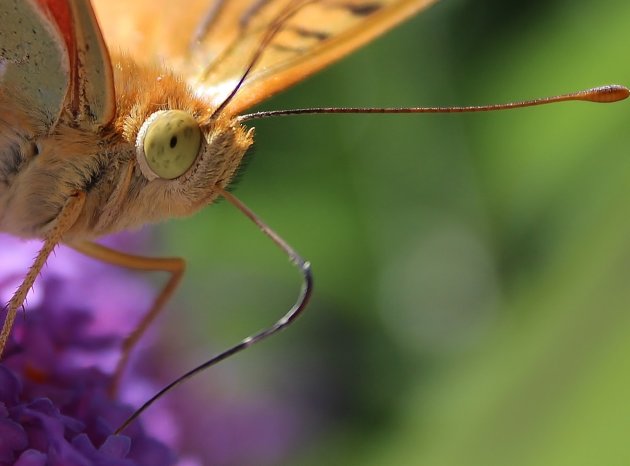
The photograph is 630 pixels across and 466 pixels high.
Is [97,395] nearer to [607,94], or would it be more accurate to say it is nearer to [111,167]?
[111,167]

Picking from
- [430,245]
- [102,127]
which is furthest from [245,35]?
[430,245]

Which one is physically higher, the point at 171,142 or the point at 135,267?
the point at 171,142

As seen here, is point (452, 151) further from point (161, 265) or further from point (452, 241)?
point (161, 265)

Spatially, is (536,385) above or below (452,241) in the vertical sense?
below

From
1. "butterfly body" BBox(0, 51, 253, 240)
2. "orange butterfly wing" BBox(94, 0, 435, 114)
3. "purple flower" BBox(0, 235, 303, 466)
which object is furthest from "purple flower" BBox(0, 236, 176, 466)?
"orange butterfly wing" BBox(94, 0, 435, 114)

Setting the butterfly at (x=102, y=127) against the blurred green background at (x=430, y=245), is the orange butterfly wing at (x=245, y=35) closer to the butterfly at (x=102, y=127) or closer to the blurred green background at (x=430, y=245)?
the butterfly at (x=102, y=127)

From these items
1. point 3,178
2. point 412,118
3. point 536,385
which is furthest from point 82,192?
point 412,118
